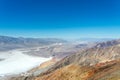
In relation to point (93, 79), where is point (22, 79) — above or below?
below

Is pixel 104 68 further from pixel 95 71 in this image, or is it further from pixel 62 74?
pixel 62 74

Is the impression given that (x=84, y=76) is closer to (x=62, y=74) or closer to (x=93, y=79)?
(x=93, y=79)

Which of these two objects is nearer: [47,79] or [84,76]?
[84,76]

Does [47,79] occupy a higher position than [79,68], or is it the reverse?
[79,68]

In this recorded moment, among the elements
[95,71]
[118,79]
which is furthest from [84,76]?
[118,79]

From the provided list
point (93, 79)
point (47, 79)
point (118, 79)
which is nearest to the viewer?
point (118, 79)

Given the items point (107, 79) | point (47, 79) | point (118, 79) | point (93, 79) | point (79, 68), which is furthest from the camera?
point (47, 79)

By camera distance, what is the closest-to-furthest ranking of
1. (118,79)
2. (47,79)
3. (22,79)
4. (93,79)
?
(118,79) → (93,79) → (47,79) → (22,79)

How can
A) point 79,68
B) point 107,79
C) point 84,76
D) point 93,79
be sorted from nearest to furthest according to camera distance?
1. point 107,79
2. point 93,79
3. point 84,76
4. point 79,68

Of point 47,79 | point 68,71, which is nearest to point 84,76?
point 68,71
